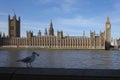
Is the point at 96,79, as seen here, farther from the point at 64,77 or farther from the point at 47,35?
the point at 47,35

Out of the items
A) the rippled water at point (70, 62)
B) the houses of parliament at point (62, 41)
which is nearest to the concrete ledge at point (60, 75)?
the rippled water at point (70, 62)

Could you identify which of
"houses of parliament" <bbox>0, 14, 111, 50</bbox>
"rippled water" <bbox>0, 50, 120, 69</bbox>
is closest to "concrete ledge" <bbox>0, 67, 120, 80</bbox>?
"rippled water" <bbox>0, 50, 120, 69</bbox>

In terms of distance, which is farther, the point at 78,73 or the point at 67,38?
the point at 67,38

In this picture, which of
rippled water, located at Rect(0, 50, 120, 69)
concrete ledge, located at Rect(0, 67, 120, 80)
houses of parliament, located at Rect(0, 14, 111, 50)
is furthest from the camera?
houses of parliament, located at Rect(0, 14, 111, 50)

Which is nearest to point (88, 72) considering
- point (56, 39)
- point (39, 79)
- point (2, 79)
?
point (39, 79)

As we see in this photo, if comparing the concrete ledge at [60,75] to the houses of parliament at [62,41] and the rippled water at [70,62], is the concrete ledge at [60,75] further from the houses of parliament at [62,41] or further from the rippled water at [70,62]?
the houses of parliament at [62,41]

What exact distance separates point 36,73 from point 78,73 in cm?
61

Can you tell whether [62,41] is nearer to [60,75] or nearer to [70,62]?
[70,62]

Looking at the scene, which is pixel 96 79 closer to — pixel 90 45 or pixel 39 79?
pixel 39 79

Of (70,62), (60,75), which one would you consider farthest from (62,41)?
(60,75)

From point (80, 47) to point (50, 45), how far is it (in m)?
19.7

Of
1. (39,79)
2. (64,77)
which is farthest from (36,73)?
(64,77)

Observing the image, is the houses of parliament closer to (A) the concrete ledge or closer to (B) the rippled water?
(B) the rippled water

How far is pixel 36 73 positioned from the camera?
14.5 feet
